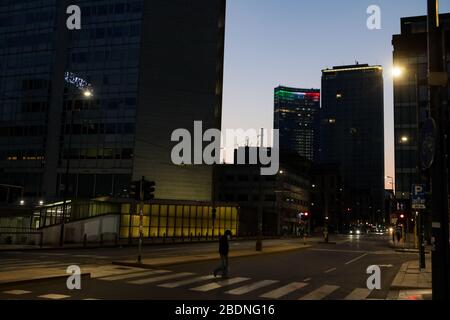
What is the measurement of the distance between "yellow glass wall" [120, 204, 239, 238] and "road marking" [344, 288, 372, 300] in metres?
39.0

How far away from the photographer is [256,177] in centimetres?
10869

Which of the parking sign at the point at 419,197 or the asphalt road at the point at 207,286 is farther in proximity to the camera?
the parking sign at the point at 419,197

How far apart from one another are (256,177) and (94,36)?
4956 centimetres

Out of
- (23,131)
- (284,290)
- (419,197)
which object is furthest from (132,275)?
(23,131)

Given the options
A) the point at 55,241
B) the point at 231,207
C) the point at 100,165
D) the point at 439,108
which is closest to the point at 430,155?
the point at 439,108

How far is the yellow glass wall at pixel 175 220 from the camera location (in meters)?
55.1

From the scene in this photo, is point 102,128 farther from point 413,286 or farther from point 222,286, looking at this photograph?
point 413,286

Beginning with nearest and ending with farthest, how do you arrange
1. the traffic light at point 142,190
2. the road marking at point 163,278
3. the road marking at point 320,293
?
the road marking at point 320,293, the road marking at point 163,278, the traffic light at point 142,190

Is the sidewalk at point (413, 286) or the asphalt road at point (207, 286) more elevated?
the sidewalk at point (413, 286)

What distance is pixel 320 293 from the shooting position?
1526 cm

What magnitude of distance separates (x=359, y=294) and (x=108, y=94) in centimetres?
6454

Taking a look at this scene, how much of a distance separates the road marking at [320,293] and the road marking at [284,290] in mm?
683

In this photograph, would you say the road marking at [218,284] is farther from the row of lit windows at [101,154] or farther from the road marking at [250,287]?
the row of lit windows at [101,154]

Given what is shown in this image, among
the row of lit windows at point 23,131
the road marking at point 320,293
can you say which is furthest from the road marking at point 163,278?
the row of lit windows at point 23,131
